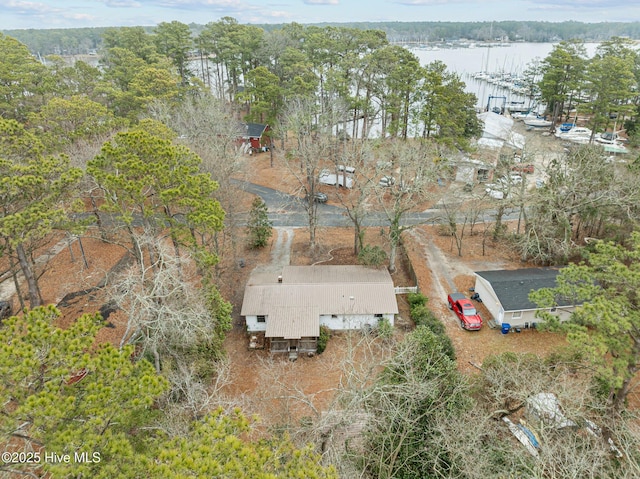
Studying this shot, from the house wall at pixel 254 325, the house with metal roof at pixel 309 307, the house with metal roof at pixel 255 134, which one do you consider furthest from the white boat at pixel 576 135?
the house wall at pixel 254 325

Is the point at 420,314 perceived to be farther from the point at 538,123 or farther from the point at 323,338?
the point at 538,123

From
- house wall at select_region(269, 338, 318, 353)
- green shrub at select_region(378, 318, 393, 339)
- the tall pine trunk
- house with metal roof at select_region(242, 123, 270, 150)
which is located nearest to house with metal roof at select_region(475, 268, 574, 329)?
green shrub at select_region(378, 318, 393, 339)

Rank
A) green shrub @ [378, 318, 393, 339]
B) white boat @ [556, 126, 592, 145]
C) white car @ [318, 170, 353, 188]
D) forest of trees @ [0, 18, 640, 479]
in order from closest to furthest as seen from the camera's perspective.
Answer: forest of trees @ [0, 18, 640, 479] < green shrub @ [378, 318, 393, 339] < white car @ [318, 170, 353, 188] < white boat @ [556, 126, 592, 145]

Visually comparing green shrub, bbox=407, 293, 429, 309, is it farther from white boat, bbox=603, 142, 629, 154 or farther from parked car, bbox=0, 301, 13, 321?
white boat, bbox=603, 142, 629, 154

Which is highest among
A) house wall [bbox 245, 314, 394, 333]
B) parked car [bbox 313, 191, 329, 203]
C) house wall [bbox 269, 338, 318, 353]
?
parked car [bbox 313, 191, 329, 203]

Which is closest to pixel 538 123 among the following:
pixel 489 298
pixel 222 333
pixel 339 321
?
pixel 489 298

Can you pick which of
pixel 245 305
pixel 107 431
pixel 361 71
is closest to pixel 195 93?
pixel 361 71
